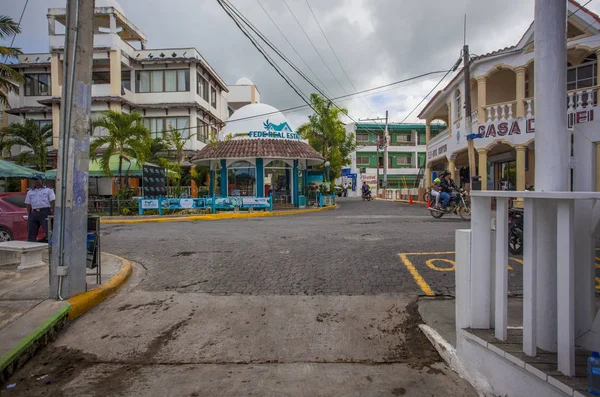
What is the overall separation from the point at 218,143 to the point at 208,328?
691 inches

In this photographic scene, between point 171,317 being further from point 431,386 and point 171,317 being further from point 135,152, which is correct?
point 135,152

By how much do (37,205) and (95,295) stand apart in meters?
4.52

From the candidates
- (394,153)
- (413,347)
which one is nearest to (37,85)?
(413,347)

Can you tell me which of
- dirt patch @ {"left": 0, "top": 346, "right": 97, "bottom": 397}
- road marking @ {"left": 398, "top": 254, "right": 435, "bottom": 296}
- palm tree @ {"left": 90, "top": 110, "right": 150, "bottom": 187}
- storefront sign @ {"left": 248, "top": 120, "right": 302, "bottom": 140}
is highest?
storefront sign @ {"left": 248, "top": 120, "right": 302, "bottom": 140}

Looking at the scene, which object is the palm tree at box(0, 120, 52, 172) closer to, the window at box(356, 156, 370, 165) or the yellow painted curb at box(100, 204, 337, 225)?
the yellow painted curb at box(100, 204, 337, 225)

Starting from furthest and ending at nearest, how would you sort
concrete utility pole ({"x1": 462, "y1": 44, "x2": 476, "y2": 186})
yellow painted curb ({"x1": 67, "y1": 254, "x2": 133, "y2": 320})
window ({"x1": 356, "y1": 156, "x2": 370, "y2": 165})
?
window ({"x1": 356, "y1": 156, "x2": 370, "y2": 165}) → concrete utility pole ({"x1": 462, "y1": 44, "x2": 476, "y2": 186}) → yellow painted curb ({"x1": 67, "y1": 254, "x2": 133, "y2": 320})

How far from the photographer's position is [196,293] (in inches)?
196

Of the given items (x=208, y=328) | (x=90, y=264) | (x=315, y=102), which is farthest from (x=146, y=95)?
(x=208, y=328)

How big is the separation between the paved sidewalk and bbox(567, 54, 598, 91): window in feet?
52.8

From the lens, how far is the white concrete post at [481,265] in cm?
280

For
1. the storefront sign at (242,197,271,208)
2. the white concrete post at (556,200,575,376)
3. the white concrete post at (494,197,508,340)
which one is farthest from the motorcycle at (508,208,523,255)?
the storefront sign at (242,197,271,208)

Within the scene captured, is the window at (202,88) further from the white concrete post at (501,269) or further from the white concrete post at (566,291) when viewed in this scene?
the white concrete post at (566,291)

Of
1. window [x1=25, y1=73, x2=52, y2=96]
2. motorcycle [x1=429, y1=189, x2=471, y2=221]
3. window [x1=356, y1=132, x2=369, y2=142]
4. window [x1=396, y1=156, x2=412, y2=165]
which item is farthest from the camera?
window [x1=356, y1=132, x2=369, y2=142]

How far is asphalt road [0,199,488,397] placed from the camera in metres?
2.82
